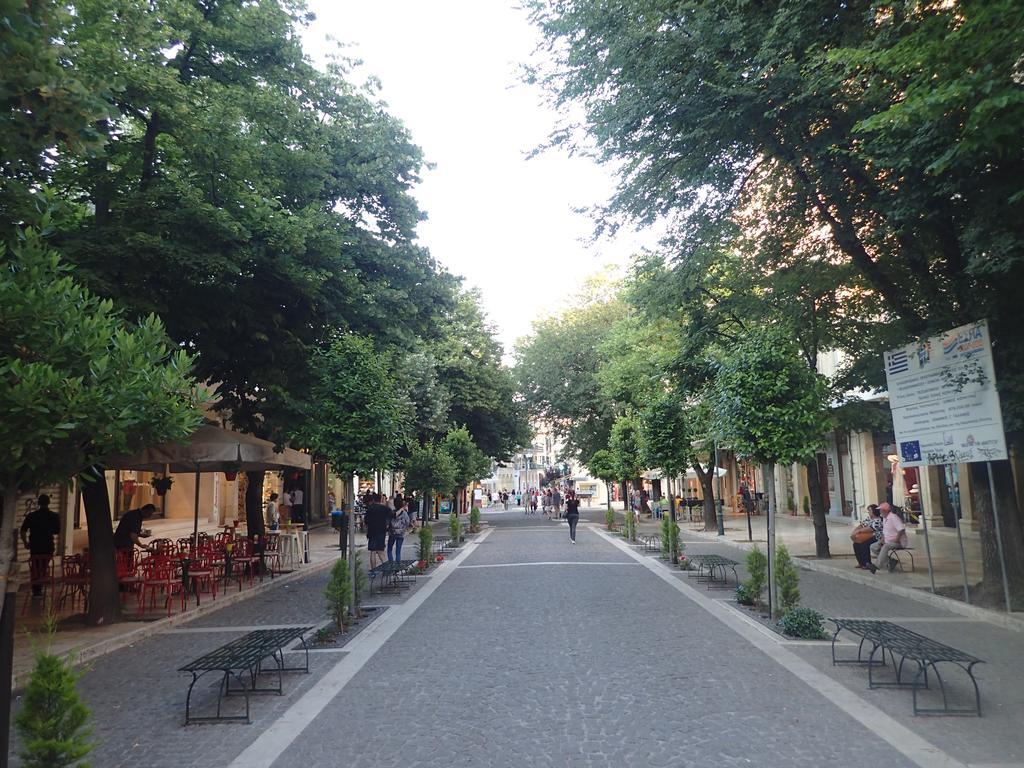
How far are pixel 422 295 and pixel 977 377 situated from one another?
405 inches

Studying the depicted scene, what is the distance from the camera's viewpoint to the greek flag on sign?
11766 millimetres

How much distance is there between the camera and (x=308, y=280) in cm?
1236

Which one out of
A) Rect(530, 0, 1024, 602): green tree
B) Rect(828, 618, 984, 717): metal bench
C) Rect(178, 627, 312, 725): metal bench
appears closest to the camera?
Rect(828, 618, 984, 717): metal bench

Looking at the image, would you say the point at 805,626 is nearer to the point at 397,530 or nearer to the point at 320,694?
the point at 320,694

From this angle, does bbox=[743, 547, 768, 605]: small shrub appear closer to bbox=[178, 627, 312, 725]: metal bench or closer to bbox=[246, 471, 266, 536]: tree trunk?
bbox=[178, 627, 312, 725]: metal bench

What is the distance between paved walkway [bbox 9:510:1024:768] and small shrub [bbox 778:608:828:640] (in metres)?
0.31

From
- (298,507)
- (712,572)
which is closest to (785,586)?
(712,572)

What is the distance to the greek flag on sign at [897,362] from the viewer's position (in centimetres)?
1177

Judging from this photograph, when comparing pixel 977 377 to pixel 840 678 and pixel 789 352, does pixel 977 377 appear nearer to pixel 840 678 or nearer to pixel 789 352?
pixel 789 352

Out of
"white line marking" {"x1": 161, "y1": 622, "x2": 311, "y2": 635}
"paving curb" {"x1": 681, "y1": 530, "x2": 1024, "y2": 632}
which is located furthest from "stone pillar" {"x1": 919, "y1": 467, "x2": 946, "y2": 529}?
"white line marking" {"x1": 161, "y1": 622, "x2": 311, "y2": 635}

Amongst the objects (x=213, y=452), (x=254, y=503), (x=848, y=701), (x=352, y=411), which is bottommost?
(x=848, y=701)

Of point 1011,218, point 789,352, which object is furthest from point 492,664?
point 1011,218

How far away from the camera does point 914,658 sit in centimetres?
638

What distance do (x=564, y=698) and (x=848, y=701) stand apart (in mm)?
2552
